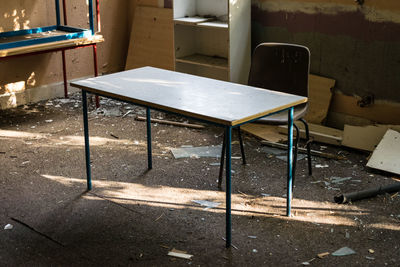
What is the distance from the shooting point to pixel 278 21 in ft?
18.0

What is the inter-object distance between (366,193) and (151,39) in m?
3.34

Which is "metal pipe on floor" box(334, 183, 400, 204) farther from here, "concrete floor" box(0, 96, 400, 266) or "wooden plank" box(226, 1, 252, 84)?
"wooden plank" box(226, 1, 252, 84)

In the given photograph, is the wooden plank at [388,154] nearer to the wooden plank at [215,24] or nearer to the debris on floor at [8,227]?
the wooden plank at [215,24]

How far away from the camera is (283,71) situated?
167 inches

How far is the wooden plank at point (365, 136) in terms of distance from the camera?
477cm

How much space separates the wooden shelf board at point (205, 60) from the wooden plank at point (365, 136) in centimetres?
138

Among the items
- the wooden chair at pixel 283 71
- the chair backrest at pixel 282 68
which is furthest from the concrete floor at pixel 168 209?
the chair backrest at pixel 282 68

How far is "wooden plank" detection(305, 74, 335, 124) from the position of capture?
523cm

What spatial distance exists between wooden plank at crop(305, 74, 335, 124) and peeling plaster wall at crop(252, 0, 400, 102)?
7 centimetres

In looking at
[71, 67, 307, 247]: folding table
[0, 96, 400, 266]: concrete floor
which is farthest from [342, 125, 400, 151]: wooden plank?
[71, 67, 307, 247]: folding table

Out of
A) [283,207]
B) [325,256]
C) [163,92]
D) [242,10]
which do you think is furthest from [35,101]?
[325,256]

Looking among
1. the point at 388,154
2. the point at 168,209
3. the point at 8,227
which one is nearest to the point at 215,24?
the point at 388,154

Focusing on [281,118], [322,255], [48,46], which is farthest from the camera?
[48,46]

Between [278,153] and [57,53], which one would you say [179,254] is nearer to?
[278,153]
